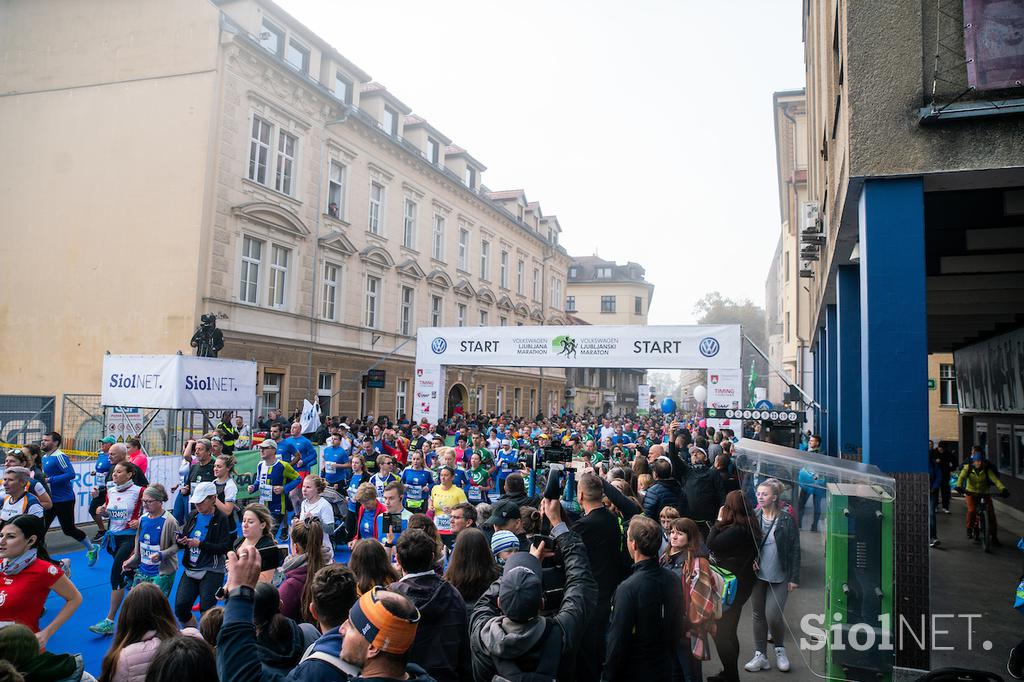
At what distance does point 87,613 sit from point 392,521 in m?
3.74

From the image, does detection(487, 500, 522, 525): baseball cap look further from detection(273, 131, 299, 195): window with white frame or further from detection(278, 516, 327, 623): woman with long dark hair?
detection(273, 131, 299, 195): window with white frame

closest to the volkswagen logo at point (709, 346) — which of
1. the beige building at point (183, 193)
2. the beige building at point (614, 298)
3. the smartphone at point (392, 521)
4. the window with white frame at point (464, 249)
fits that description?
the smartphone at point (392, 521)

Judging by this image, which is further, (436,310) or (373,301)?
(436,310)

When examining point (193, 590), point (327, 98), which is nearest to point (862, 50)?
point (193, 590)

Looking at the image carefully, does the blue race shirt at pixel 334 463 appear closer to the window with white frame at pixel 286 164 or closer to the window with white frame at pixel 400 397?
the window with white frame at pixel 286 164

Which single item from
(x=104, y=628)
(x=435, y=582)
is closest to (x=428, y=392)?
(x=104, y=628)

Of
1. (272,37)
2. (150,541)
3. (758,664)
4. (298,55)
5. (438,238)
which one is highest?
(298,55)

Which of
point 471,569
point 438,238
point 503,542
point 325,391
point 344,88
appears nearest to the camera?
point 471,569

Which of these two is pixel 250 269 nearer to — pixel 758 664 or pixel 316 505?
pixel 316 505

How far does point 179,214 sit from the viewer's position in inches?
775

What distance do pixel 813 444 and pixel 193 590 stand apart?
11.8 metres

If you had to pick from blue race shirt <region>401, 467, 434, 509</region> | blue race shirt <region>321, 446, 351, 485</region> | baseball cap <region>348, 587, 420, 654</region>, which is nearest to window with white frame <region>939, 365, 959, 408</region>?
blue race shirt <region>401, 467, 434, 509</region>

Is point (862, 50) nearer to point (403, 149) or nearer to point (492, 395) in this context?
point (403, 149)

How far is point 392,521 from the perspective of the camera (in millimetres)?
6809
